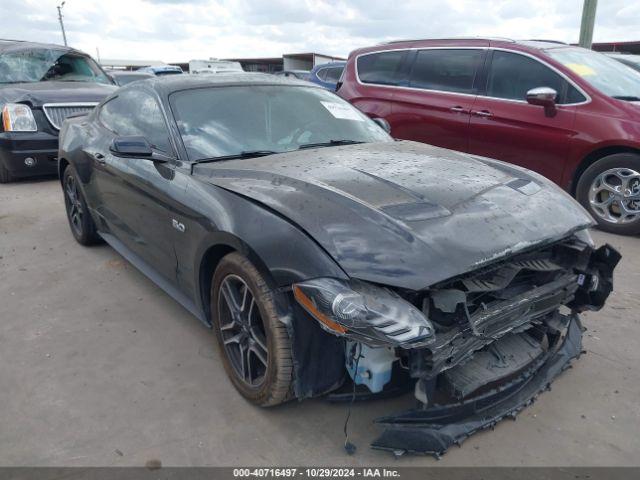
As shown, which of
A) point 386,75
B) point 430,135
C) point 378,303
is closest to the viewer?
point 378,303

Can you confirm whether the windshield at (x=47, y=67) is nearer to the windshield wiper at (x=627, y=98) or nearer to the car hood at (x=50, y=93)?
the car hood at (x=50, y=93)

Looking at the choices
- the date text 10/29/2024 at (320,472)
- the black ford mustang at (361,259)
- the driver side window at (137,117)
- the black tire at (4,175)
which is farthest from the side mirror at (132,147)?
the black tire at (4,175)

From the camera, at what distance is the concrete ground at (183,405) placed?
2.13 metres

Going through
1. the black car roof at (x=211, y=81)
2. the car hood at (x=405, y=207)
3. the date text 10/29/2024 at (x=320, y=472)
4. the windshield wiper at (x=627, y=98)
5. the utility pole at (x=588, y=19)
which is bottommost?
the date text 10/29/2024 at (x=320, y=472)

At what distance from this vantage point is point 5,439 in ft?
7.34

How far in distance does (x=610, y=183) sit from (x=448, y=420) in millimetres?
3691

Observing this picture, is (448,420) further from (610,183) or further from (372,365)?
(610,183)

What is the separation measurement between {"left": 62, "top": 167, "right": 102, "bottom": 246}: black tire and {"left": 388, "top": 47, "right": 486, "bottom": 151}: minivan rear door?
358 centimetres

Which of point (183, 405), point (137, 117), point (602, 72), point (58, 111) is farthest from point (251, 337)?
point (58, 111)

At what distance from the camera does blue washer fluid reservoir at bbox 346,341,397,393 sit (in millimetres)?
2039

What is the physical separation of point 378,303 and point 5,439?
1757 millimetres

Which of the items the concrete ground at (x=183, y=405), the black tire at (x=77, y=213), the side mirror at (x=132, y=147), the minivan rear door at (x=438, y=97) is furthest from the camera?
the minivan rear door at (x=438, y=97)

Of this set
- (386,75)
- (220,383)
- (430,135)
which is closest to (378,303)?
(220,383)

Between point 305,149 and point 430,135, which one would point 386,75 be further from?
point 305,149
